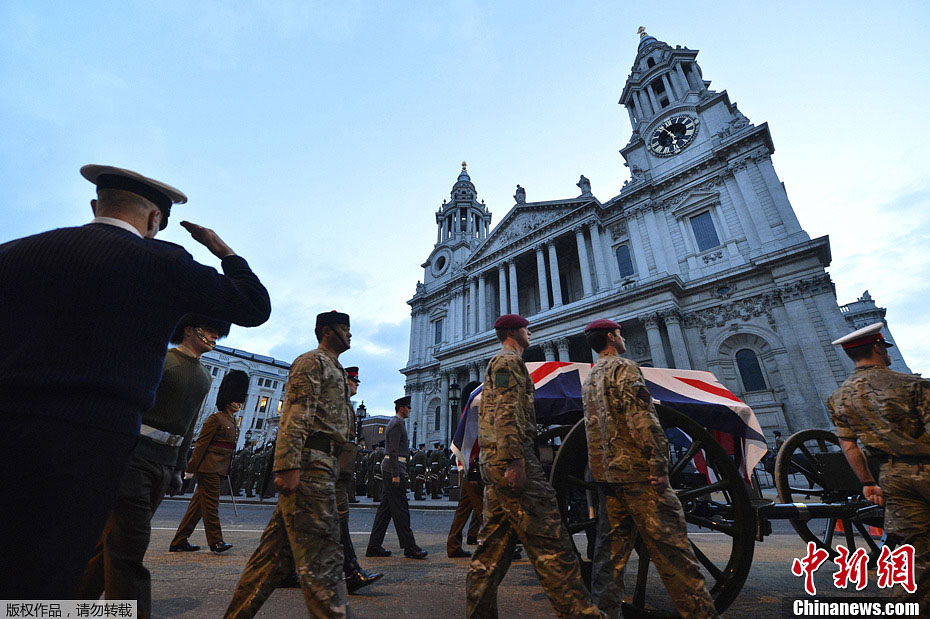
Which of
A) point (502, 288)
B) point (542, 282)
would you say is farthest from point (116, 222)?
point (502, 288)

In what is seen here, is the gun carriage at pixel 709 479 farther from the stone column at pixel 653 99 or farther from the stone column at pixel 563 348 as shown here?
the stone column at pixel 653 99

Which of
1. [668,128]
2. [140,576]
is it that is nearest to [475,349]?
[668,128]

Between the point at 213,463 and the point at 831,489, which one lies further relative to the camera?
the point at 213,463

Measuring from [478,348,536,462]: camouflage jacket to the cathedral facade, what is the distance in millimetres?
19027

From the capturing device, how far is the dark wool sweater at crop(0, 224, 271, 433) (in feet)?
4.19

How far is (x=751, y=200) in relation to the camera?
21.0 meters

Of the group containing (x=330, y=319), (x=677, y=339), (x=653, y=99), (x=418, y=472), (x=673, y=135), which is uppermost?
(x=653, y=99)

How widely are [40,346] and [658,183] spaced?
1116 inches

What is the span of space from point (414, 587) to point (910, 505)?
12.9 ft

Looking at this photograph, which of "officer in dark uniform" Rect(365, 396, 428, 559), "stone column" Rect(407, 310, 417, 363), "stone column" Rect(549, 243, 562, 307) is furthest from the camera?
"stone column" Rect(407, 310, 417, 363)

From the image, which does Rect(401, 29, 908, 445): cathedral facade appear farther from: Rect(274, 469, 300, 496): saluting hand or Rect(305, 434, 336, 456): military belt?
Rect(274, 469, 300, 496): saluting hand

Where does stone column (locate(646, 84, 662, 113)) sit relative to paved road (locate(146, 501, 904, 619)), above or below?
above

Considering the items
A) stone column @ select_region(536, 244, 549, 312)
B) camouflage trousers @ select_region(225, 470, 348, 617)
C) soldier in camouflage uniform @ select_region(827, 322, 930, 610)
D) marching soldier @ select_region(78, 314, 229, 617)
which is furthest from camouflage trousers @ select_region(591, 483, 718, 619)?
stone column @ select_region(536, 244, 549, 312)

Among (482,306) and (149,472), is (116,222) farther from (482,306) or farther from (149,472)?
(482,306)
